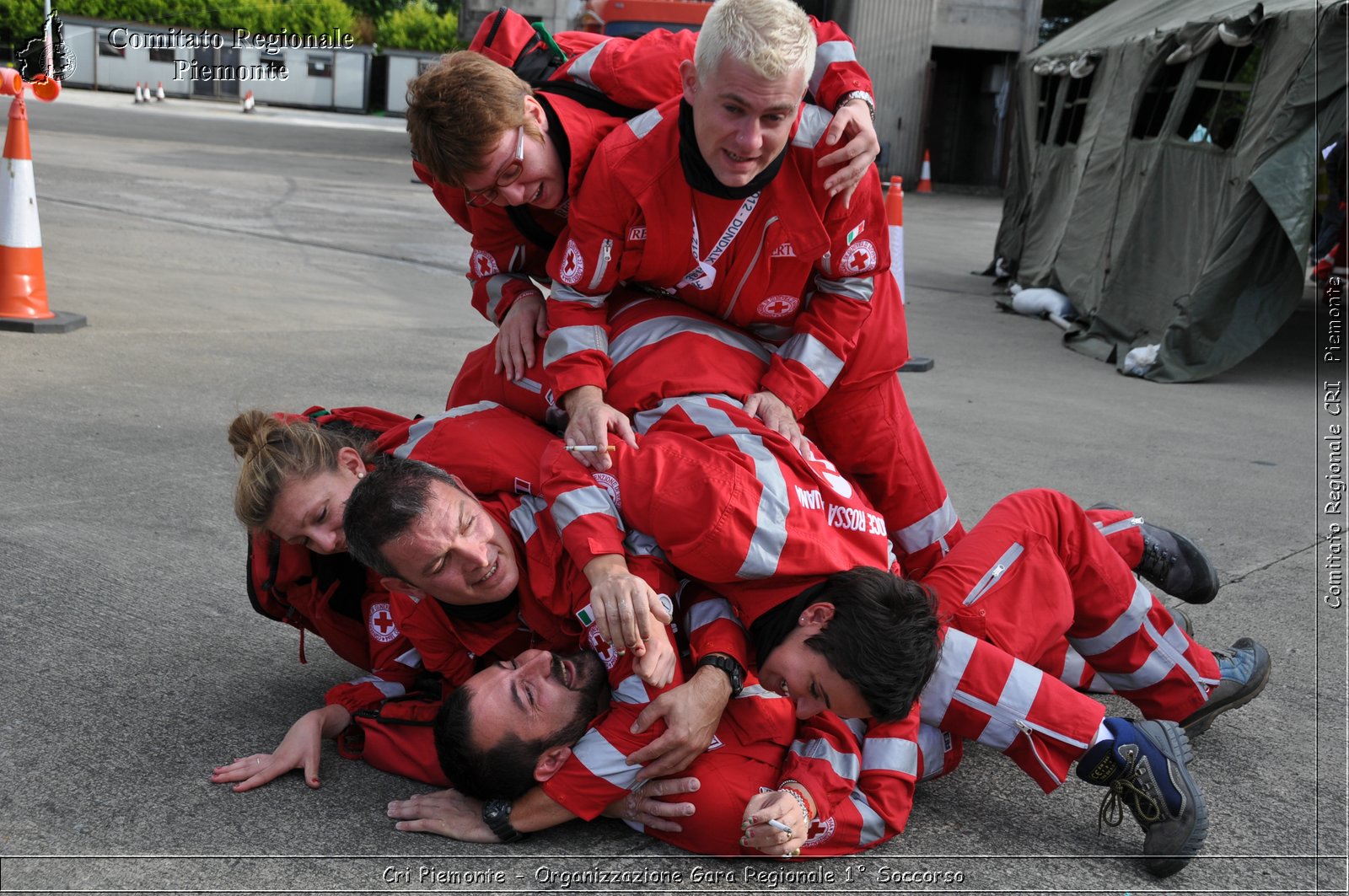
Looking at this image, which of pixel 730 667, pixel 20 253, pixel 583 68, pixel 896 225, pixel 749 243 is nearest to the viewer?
pixel 730 667

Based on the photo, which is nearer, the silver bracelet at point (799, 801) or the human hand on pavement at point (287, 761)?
the silver bracelet at point (799, 801)

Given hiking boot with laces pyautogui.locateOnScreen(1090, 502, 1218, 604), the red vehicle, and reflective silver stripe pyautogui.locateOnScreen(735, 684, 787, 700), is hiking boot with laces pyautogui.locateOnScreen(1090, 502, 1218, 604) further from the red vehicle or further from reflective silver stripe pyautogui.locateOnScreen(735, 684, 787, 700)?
the red vehicle

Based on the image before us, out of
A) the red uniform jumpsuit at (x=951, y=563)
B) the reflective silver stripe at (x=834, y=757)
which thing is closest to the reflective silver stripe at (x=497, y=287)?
the red uniform jumpsuit at (x=951, y=563)

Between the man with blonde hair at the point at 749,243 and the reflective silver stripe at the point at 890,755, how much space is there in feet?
2.52

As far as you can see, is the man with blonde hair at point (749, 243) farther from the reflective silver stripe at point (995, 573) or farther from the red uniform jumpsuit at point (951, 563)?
the reflective silver stripe at point (995, 573)

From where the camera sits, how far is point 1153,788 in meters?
2.50

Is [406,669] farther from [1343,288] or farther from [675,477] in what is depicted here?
[1343,288]

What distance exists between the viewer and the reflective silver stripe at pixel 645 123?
2912 millimetres

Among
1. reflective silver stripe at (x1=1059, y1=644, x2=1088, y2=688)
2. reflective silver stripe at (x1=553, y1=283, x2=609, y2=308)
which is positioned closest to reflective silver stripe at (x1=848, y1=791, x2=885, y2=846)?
reflective silver stripe at (x1=1059, y1=644, x2=1088, y2=688)

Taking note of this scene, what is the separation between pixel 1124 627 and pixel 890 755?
0.82m

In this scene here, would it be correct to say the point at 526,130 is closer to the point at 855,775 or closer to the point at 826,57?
the point at 826,57

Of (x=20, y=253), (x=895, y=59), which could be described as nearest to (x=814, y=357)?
(x=20, y=253)

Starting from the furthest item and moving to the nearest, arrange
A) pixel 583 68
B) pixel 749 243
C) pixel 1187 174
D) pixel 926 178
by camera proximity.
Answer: pixel 926 178
pixel 1187 174
pixel 583 68
pixel 749 243

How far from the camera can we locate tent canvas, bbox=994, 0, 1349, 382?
7.11 m
